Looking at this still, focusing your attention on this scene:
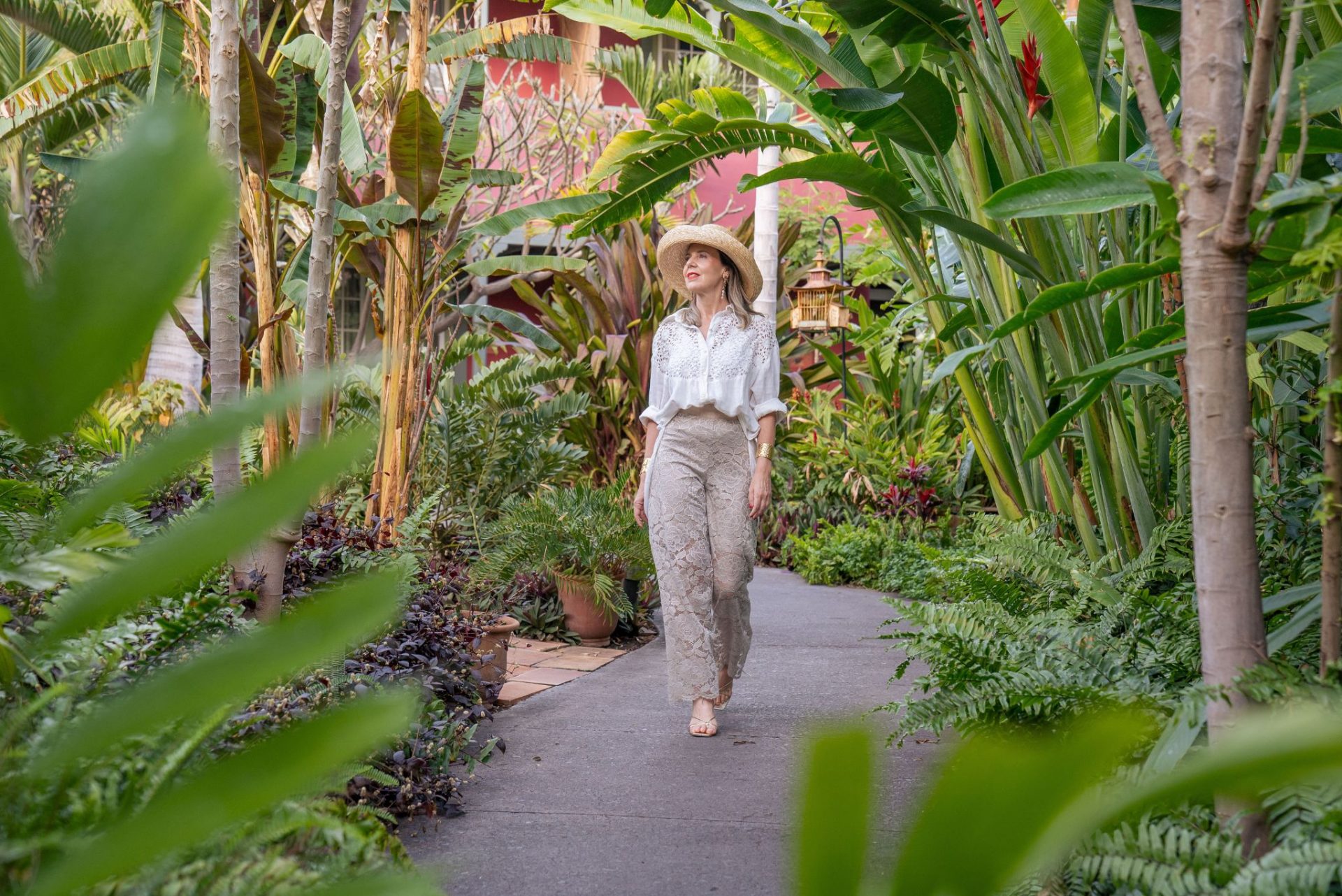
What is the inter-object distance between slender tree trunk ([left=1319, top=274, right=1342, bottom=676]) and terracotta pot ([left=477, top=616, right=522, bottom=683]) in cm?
333

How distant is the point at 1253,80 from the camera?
138 cm

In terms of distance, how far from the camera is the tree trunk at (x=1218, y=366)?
1.47 metres

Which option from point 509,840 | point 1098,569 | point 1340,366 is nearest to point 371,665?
point 509,840

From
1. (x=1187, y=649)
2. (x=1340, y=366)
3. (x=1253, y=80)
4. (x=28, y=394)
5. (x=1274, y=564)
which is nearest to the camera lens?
(x=28, y=394)

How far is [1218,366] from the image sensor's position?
1.53 m

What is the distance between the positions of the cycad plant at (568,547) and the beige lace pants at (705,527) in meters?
1.45

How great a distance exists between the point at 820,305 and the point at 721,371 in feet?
19.4

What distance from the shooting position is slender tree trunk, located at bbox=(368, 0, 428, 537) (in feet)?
17.7

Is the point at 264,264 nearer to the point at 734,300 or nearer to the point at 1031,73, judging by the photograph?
the point at 734,300

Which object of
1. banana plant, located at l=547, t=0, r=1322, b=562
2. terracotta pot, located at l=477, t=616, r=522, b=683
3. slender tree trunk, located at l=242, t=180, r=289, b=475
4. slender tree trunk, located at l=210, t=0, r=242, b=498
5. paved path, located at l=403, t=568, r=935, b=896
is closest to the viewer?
paved path, located at l=403, t=568, r=935, b=896

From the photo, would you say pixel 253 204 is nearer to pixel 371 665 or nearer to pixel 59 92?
pixel 371 665

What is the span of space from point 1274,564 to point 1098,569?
0.63 meters

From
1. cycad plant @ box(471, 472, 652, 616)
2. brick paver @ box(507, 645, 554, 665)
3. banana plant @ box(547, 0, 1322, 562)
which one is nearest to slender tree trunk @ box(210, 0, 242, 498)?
banana plant @ box(547, 0, 1322, 562)

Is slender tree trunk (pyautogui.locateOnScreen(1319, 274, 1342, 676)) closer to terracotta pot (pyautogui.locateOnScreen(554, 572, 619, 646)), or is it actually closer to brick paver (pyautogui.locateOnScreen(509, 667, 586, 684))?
brick paver (pyautogui.locateOnScreen(509, 667, 586, 684))
